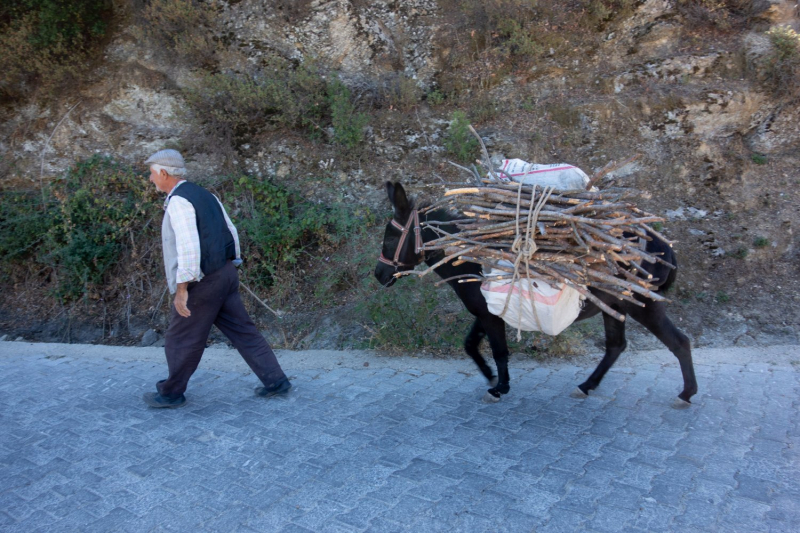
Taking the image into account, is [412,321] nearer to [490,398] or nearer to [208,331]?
[490,398]

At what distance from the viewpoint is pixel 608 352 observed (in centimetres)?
450

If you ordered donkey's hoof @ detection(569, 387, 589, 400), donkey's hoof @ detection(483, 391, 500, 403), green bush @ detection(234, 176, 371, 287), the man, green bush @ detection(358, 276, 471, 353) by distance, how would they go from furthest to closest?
green bush @ detection(234, 176, 371, 287) → green bush @ detection(358, 276, 471, 353) → donkey's hoof @ detection(569, 387, 589, 400) → donkey's hoof @ detection(483, 391, 500, 403) → the man

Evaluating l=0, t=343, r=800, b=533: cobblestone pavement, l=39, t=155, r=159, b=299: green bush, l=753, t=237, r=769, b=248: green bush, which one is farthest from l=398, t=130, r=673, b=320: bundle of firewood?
l=39, t=155, r=159, b=299: green bush

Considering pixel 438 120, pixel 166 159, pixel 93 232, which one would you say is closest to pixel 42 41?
pixel 93 232

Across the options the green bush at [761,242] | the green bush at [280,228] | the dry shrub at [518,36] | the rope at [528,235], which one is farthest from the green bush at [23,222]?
the green bush at [761,242]

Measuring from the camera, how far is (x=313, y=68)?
8.53 m

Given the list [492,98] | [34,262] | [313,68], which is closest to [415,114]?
[492,98]

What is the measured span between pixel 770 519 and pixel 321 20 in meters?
9.32

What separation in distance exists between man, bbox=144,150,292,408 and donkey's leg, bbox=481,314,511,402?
1778 millimetres

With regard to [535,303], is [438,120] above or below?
above

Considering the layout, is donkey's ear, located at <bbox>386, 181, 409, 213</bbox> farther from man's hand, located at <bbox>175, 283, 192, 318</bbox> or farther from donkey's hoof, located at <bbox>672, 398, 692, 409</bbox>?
donkey's hoof, located at <bbox>672, 398, 692, 409</bbox>

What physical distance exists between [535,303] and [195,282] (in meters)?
2.58

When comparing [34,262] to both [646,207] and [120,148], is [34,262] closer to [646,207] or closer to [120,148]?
[120,148]

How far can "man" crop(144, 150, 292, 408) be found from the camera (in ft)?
12.7
